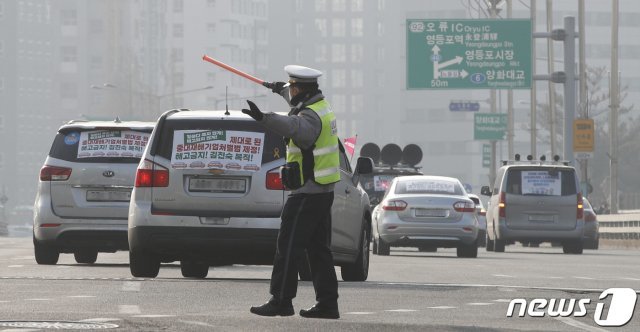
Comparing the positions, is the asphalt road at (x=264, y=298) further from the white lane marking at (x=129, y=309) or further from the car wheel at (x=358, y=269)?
the car wheel at (x=358, y=269)

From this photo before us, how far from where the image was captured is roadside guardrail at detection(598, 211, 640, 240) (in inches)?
1729

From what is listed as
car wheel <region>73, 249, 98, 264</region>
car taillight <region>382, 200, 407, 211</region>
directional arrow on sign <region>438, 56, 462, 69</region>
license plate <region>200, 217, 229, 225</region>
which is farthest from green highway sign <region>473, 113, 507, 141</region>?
license plate <region>200, 217, 229, 225</region>

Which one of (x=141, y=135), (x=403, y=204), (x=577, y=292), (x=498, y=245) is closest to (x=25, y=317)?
(x=577, y=292)

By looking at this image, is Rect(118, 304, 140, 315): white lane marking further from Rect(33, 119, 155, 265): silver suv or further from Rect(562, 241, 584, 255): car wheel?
Rect(562, 241, 584, 255): car wheel

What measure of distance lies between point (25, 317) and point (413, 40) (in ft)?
143

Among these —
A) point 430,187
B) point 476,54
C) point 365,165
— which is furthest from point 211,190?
point 476,54

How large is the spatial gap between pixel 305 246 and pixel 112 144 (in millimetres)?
8595

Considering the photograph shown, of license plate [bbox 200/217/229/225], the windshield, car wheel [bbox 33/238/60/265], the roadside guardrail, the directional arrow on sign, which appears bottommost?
the roadside guardrail

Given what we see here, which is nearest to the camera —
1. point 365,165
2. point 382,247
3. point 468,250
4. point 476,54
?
point 365,165

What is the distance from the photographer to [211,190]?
16.1m

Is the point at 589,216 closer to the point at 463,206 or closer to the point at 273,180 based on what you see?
the point at 463,206

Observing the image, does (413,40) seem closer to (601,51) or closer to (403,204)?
(403,204)

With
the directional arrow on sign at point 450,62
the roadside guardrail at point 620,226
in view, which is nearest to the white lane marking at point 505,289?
the roadside guardrail at point 620,226
